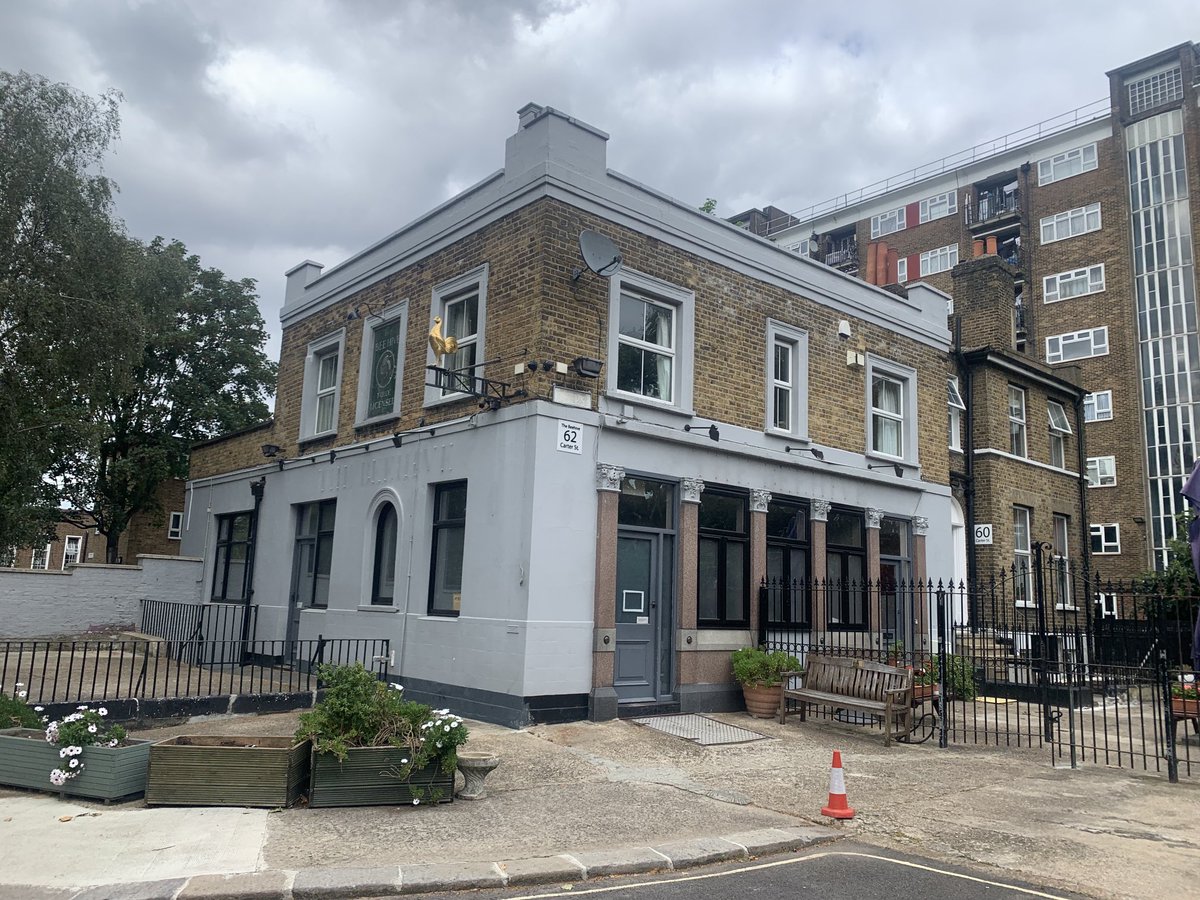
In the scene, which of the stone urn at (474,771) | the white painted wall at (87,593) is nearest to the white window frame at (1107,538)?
the white painted wall at (87,593)

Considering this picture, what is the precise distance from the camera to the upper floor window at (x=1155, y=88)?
39156 mm

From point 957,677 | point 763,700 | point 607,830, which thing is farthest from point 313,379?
point 957,677

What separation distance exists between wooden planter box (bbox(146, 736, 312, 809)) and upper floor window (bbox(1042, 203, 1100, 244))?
1697 inches

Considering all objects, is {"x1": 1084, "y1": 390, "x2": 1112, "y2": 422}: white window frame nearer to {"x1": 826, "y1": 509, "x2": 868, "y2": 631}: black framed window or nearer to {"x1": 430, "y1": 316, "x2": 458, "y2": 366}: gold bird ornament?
{"x1": 826, "y1": 509, "x2": 868, "y2": 631}: black framed window

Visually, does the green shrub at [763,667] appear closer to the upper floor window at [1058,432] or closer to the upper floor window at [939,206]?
the upper floor window at [1058,432]

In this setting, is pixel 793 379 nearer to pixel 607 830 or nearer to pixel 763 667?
A: pixel 763 667

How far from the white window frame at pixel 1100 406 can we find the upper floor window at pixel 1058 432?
56.4ft

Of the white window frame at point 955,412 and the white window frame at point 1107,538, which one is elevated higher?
the white window frame at point 955,412

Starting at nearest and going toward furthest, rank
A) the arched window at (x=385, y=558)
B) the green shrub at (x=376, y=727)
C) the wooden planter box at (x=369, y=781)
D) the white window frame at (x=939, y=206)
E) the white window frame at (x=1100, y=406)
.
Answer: the wooden planter box at (x=369, y=781) → the green shrub at (x=376, y=727) → the arched window at (x=385, y=558) → the white window frame at (x=1100, y=406) → the white window frame at (x=939, y=206)

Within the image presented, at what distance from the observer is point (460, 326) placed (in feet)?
46.3

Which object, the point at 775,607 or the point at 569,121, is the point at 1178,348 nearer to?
the point at 775,607

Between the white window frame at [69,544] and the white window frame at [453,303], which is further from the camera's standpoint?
the white window frame at [69,544]

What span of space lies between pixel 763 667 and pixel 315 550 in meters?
8.36

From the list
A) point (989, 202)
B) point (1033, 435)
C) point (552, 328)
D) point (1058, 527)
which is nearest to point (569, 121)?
point (552, 328)
